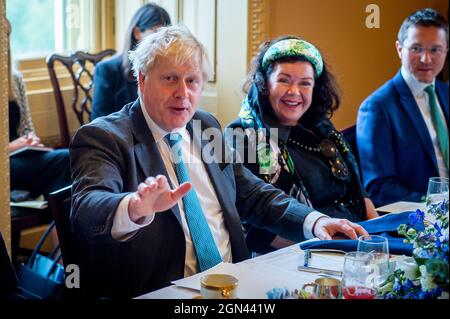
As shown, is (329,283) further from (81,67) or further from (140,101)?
(81,67)

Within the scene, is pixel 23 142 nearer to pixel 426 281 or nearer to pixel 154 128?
pixel 154 128

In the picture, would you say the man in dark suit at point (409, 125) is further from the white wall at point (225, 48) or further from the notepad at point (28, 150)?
the notepad at point (28, 150)

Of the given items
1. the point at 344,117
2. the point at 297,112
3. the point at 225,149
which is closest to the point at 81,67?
the point at 344,117

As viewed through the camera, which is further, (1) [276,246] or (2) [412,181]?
A: (2) [412,181]

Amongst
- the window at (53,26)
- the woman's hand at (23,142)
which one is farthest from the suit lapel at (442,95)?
the window at (53,26)

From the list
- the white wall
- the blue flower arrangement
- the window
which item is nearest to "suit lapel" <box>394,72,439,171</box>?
the white wall

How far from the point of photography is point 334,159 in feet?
8.46

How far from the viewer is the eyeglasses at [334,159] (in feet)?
8.38

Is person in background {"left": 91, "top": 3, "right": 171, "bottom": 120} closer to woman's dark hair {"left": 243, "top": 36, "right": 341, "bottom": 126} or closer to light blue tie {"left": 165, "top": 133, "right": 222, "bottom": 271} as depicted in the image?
woman's dark hair {"left": 243, "top": 36, "right": 341, "bottom": 126}

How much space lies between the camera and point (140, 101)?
1900mm

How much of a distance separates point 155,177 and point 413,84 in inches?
56.1

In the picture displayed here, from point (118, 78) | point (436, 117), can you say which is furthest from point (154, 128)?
point (118, 78)

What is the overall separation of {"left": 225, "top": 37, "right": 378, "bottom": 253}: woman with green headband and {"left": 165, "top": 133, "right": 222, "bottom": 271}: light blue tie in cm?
48
